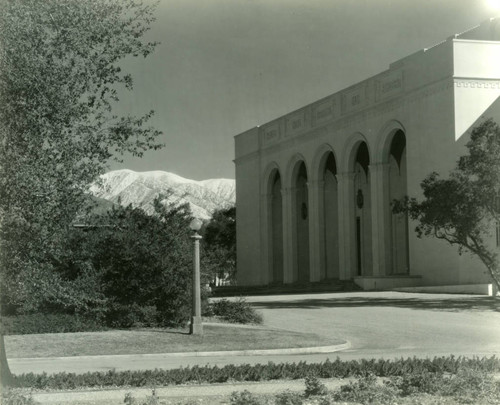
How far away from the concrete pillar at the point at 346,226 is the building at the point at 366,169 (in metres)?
0.07

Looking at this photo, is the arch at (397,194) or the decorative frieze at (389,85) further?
the arch at (397,194)

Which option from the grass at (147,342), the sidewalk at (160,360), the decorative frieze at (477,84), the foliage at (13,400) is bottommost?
the sidewalk at (160,360)

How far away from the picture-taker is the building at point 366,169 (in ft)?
137

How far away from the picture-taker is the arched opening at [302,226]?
61.8m

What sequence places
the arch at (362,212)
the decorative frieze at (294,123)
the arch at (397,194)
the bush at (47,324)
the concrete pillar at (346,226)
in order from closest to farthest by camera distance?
the bush at (47,324) < the arch at (397,194) < the concrete pillar at (346,226) < the arch at (362,212) < the decorative frieze at (294,123)

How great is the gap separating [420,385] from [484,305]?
21.0 meters

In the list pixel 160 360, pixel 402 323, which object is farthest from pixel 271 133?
pixel 160 360

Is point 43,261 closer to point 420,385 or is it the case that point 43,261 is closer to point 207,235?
point 420,385

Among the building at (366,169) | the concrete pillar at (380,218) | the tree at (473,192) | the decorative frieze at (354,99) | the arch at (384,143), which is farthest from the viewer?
the decorative frieze at (354,99)

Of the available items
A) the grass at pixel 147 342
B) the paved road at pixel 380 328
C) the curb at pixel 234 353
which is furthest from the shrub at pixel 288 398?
the grass at pixel 147 342

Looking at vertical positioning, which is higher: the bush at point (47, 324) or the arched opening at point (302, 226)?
the arched opening at point (302, 226)

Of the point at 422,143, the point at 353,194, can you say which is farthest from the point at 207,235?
the point at 422,143

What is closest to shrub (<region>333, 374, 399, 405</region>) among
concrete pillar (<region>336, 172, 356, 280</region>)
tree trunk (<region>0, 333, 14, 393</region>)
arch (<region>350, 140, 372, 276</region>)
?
tree trunk (<region>0, 333, 14, 393</region>)

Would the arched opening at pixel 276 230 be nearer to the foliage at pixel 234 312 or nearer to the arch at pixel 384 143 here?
the arch at pixel 384 143
